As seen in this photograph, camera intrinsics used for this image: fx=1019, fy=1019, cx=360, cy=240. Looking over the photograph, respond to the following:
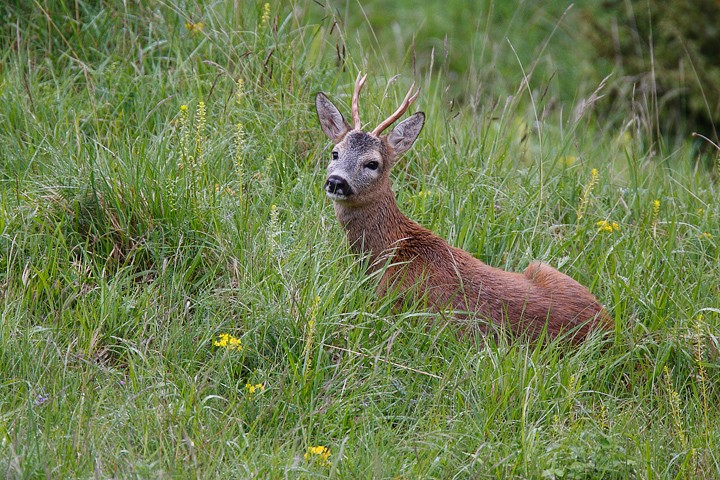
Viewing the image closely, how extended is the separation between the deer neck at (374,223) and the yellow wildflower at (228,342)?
124 centimetres

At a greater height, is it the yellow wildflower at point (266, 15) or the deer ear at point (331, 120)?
the yellow wildflower at point (266, 15)

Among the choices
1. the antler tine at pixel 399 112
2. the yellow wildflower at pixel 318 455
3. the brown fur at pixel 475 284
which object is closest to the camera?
the yellow wildflower at pixel 318 455

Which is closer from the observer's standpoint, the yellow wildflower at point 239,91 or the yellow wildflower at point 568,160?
the yellow wildflower at point 239,91

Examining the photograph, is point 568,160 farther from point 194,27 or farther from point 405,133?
point 194,27

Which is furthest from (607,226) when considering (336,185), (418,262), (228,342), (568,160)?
(228,342)

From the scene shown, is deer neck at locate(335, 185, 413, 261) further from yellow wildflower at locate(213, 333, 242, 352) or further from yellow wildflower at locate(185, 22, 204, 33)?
yellow wildflower at locate(185, 22, 204, 33)

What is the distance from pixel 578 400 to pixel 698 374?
61 centimetres

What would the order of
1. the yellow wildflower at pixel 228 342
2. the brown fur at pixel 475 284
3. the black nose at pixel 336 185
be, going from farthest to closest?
1. the black nose at pixel 336 185
2. the brown fur at pixel 475 284
3. the yellow wildflower at pixel 228 342

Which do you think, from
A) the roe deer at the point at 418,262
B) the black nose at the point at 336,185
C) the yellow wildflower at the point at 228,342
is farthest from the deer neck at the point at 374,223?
the yellow wildflower at the point at 228,342

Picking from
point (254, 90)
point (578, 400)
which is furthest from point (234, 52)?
point (578, 400)

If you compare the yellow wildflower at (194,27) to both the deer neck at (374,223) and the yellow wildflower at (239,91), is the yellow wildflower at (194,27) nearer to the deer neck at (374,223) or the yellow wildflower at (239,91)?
the yellow wildflower at (239,91)

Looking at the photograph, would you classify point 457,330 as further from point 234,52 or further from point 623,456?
point 234,52

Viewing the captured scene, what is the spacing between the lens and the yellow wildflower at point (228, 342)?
13.4 feet

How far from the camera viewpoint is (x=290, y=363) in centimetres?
418
